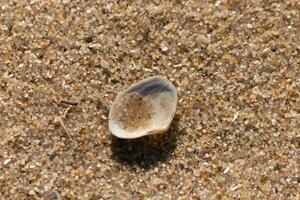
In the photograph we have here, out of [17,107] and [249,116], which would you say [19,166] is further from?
[249,116]

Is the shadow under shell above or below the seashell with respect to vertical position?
below

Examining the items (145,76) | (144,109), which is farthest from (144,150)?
(145,76)

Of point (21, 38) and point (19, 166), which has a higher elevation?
point (21, 38)

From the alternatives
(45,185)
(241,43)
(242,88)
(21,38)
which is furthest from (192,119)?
(21,38)

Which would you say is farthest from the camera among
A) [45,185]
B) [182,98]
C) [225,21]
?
[225,21]

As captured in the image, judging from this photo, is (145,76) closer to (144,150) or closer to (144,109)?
(144,109)

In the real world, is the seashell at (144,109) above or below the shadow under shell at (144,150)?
above
